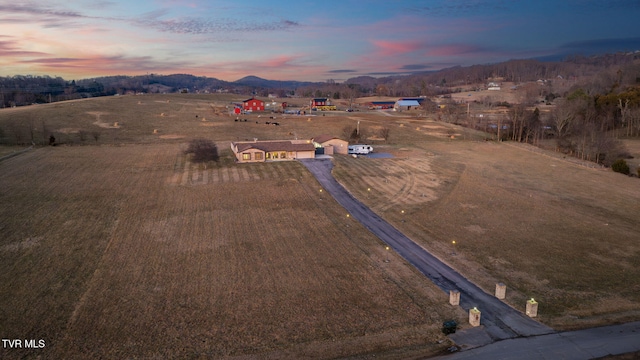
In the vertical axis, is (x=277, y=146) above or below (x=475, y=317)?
above

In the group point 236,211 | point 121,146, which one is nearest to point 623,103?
point 236,211

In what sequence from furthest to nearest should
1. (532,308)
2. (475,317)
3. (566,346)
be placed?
(532,308) → (475,317) → (566,346)

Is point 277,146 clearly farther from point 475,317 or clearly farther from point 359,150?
point 475,317

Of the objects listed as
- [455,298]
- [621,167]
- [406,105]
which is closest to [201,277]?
[455,298]

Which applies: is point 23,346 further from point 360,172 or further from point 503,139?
point 503,139

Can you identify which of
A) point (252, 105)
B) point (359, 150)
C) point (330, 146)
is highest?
point (252, 105)

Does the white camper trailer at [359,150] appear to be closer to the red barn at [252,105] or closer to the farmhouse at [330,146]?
the farmhouse at [330,146]

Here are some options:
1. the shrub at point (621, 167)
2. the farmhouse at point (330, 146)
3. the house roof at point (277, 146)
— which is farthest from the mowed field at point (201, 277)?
the shrub at point (621, 167)
